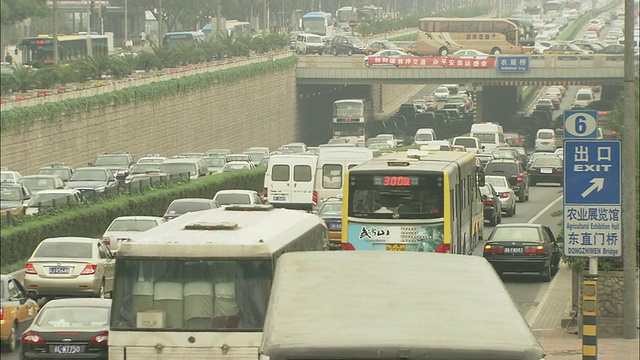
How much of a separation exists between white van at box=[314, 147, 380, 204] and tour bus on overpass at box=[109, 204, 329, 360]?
88.7ft

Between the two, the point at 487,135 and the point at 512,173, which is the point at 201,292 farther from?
the point at 487,135

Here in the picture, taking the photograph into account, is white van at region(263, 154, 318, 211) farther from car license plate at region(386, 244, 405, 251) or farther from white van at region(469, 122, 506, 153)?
white van at region(469, 122, 506, 153)

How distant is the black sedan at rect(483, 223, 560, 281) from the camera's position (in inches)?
1225

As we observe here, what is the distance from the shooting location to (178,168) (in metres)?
51.9

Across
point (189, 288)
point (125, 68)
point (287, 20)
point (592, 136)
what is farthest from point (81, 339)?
point (287, 20)

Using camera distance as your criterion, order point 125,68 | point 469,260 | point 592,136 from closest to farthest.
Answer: point 469,260 < point 592,136 < point 125,68

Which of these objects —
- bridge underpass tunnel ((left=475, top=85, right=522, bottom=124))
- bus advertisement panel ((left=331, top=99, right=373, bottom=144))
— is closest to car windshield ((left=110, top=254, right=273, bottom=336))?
bus advertisement panel ((left=331, top=99, right=373, bottom=144))

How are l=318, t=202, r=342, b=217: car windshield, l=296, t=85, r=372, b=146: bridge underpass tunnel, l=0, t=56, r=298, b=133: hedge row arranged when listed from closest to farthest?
l=318, t=202, r=342, b=217: car windshield, l=0, t=56, r=298, b=133: hedge row, l=296, t=85, r=372, b=146: bridge underpass tunnel

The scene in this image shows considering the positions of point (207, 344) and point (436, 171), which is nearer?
point (207, 344)

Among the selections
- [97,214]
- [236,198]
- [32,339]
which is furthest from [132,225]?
[32,339]

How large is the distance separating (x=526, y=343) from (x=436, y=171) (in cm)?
1805

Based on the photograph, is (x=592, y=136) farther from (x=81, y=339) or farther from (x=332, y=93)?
(x=332, y=93)

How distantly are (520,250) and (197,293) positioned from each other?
1623 cm

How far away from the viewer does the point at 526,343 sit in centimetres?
787
